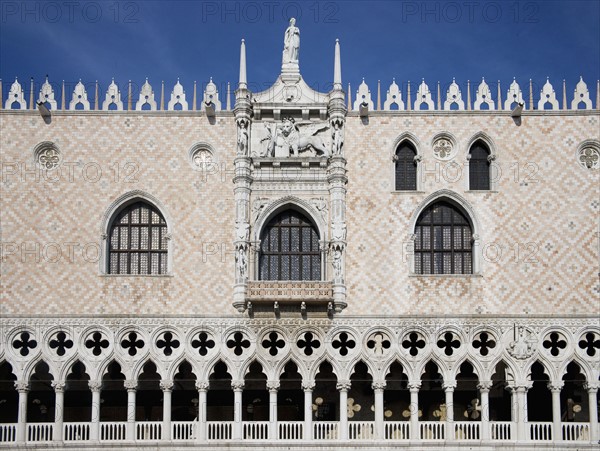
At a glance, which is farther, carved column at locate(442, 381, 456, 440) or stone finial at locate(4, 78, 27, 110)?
stone finial at locate(4, 78, 27, 110)

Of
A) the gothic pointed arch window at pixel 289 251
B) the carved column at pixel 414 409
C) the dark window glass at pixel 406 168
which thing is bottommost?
the carved column at pixel 414 409

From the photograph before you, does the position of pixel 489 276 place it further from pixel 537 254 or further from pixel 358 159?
pixel 358 159

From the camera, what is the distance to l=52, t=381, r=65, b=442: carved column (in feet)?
87.3

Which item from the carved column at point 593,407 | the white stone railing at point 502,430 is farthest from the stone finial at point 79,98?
the carved column at point 593,407

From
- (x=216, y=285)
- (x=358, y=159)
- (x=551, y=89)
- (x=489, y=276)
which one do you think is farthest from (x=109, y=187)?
(x=551, y=89)

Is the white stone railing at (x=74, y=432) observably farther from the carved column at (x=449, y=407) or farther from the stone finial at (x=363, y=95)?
the stone finial at (x=363, y=95)

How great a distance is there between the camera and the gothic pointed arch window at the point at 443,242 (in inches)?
1101

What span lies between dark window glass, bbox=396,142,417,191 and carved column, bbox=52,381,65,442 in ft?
36.4

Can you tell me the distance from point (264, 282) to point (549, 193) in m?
8.60

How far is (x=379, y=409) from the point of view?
26891 mm

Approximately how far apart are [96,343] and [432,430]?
976 centimetres

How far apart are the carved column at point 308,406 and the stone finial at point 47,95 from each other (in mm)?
10931

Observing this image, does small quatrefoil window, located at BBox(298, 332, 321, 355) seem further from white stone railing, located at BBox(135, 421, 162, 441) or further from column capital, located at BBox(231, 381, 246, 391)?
white stone railing, located at BBox(135, 421, 162, 441)

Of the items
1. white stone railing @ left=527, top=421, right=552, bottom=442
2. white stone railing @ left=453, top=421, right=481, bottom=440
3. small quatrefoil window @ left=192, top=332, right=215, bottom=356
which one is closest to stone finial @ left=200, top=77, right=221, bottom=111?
small quatrefoil window @ left=192, top=332, right=215, bottom=356
